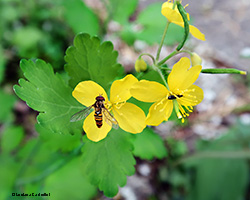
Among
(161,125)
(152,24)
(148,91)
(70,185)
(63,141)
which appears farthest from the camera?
(161,125)

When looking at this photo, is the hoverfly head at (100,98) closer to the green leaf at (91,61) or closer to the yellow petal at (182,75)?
the green leaf at (91,61)

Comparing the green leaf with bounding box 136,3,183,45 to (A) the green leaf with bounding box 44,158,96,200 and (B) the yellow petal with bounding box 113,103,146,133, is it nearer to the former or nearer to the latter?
(B) the yellow petal with bounding box 113,103,146,133

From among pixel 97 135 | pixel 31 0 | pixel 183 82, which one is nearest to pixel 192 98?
pixel 183 82

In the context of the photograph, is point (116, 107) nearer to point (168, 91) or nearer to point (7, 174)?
point (168, 91)

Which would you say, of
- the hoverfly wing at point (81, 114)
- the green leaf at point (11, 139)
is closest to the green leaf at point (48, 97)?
the hoverfly wing at point (81, 114)

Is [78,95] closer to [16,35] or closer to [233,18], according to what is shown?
[16,35]

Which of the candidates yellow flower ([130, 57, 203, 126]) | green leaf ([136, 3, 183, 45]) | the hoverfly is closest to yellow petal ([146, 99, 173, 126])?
yellow flower ([130, 57, 203, 126])

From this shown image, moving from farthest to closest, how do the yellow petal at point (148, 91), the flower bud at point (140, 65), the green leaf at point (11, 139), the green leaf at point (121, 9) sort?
1. the green leaf at point (11, 139)
2. the green leaf at point (121, 9)
3. the flower bud at point (140, 65)
4. the yellow petal at point (148, 91)

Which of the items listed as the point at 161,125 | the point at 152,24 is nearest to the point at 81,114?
the point at 152,24
